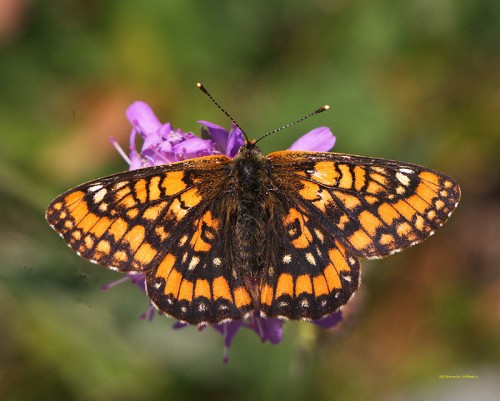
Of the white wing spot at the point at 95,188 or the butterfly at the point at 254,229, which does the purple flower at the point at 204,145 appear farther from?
the white wing spot at the point at 95,188

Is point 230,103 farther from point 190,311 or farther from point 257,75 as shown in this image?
point 190,311

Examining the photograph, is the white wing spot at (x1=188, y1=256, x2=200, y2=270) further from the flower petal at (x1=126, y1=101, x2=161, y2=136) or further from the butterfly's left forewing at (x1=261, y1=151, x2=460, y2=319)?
the flower petal at (x1=126, y1=101, x2=161, y2=136)

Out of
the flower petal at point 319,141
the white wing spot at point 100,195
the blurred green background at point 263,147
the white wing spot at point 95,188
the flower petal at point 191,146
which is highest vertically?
the white wing spot at point 95,188

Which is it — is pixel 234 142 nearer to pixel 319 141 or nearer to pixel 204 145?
pixel 204 145

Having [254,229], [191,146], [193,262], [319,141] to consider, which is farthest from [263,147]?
[193,262]

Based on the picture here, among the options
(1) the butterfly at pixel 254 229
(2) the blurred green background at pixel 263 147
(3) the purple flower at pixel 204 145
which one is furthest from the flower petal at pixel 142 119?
(2) the blurred green background at pixel 263 147

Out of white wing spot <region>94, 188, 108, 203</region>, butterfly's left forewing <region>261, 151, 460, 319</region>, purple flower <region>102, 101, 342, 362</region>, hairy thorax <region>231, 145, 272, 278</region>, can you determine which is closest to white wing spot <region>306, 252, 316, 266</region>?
butterfly's left forewing <region>261, 151, 460, 319</region>

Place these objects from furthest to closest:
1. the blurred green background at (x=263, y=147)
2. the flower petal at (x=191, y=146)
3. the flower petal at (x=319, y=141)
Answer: the blurred green background at (x=263, y=147) → the flower petal at (x=319, y=141) → the flower petal at (x=191, y=146)

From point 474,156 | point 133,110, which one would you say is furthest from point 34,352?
point 474,156
